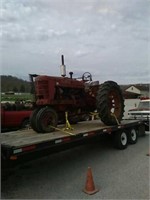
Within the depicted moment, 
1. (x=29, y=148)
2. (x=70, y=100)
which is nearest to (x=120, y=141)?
(x=70, y=100)

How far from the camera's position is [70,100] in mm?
8523

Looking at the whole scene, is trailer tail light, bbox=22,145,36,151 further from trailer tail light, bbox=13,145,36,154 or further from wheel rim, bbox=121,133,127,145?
wheel rim, bbox=121,133,127,145

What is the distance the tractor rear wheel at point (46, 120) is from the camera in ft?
23.2

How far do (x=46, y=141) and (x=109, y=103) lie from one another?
12.0 ft

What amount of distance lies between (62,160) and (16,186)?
6.88ft

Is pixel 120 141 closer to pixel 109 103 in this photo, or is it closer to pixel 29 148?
pixel 109 103

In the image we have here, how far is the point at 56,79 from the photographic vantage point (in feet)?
26.1

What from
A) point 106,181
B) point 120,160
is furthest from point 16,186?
point 120,160

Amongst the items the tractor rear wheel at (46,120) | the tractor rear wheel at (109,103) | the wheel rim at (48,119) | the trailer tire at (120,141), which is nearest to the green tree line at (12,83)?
the tractor rear wheel at (46,120)

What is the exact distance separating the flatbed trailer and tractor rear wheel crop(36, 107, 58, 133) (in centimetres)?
21

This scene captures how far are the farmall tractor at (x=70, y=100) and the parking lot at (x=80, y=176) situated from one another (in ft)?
3.34

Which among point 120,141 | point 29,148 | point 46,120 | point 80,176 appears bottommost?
point 80,176

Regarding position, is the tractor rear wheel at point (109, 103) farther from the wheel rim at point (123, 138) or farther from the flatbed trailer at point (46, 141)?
the wheel rim at point (123, 138)

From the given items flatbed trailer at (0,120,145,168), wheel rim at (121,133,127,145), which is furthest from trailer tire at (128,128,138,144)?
wheel rim at (121,133,127,145)
